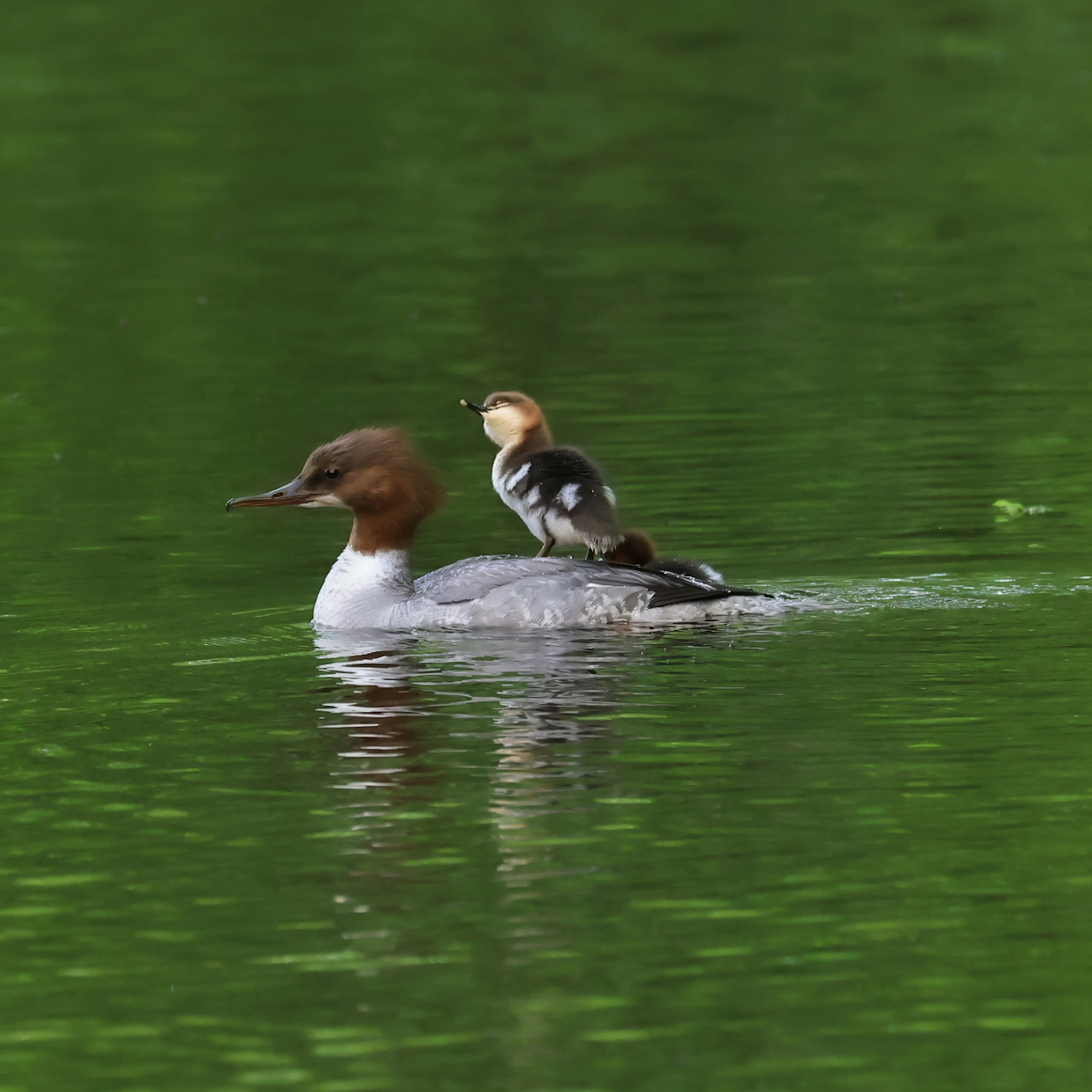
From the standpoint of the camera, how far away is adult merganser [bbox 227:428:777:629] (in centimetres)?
1027

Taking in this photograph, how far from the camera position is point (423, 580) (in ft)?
35.8

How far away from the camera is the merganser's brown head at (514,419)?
39.5 ft

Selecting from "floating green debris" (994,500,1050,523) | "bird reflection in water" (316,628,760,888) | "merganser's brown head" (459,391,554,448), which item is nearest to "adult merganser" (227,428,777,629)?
"bird reflection in water" (316,628,760,888)

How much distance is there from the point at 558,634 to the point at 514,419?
88.8 inches

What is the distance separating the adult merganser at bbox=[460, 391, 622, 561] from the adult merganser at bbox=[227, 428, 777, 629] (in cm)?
40

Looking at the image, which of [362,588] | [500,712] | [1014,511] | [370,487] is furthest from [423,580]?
[1014,511]

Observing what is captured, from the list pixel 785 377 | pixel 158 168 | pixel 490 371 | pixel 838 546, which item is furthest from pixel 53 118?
pixel 838 546

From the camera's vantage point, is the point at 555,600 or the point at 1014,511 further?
the point at 1014,511

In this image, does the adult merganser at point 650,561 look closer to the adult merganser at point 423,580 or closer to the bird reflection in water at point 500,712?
the adult merganser at point 423,580

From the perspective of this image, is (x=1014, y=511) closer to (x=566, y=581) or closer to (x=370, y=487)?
(x=566, y=581)

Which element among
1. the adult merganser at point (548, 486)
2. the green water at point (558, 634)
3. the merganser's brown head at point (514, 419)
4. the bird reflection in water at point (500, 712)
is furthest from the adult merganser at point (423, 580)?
the merganser's brown head at point (514, 419)

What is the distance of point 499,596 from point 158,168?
1616cm

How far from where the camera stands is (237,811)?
23.8 feet

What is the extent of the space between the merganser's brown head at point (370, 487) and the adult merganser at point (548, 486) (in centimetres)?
57
